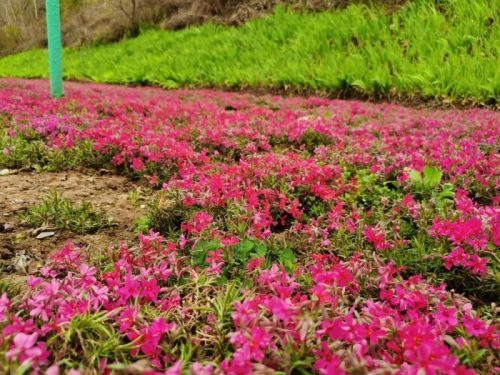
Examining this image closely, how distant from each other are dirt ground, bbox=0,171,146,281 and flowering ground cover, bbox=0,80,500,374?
166mm

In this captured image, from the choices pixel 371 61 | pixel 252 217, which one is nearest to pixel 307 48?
pixel 371 61

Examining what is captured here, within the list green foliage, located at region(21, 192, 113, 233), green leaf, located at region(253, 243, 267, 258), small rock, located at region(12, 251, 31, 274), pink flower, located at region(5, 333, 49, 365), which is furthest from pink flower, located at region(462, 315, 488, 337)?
green foliage, located at region(21, 192, 113, 233)

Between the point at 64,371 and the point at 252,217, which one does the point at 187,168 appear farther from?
the point at 64,371

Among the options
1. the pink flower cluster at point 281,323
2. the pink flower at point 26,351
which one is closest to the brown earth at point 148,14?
→ the pink flower cluster at point 281,323

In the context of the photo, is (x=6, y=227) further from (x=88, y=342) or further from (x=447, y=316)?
(x=447, y=316)

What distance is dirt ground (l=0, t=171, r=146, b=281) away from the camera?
2711 millimetres

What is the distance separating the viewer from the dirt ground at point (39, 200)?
2.71 meters

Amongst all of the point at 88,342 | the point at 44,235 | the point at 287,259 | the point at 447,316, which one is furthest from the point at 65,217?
the point at 447,316

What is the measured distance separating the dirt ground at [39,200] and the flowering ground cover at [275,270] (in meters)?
0.17

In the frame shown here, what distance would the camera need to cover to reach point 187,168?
387 centimetres

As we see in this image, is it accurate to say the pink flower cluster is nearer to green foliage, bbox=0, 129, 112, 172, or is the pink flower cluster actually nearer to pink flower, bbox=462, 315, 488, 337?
pink flower, bbox=462, 315, 488, 337

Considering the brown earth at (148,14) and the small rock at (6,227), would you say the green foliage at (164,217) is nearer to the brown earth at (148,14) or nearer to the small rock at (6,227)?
the small rock at (6,227)

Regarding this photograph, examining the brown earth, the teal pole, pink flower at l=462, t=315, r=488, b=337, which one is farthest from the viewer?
the brown earth

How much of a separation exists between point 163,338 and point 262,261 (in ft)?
2.73
